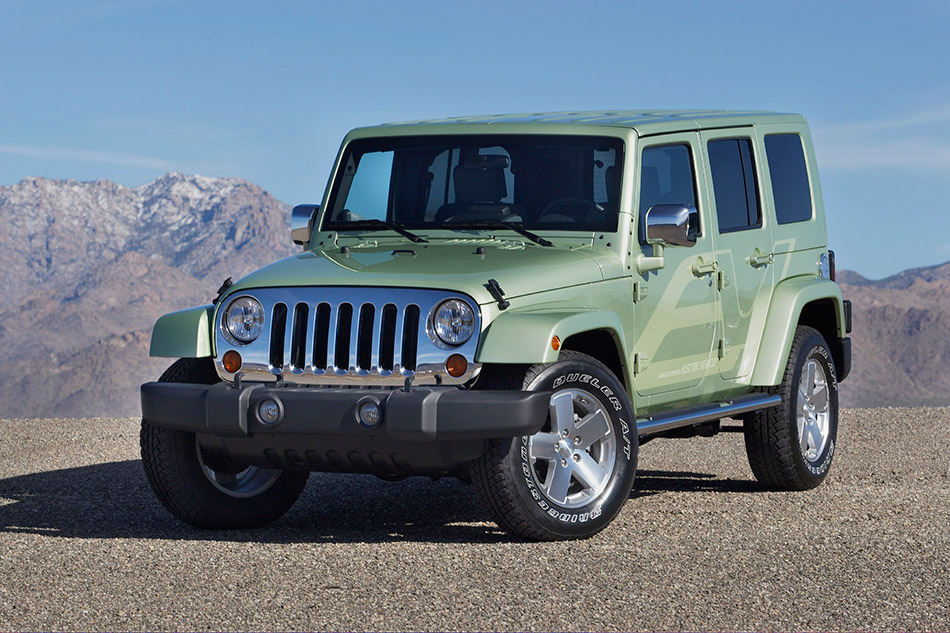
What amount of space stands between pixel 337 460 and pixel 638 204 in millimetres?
2332

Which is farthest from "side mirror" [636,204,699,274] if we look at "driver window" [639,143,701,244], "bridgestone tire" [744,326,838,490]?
"bridgestone tire" [744,326,838,490]

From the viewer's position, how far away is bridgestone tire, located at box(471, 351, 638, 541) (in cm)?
696

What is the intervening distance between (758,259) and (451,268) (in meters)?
2.82

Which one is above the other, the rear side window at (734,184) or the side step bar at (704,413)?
the rear side window at (734,184)

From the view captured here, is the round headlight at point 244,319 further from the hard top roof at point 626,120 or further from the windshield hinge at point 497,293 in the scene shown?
the hard top roof at point 626,120

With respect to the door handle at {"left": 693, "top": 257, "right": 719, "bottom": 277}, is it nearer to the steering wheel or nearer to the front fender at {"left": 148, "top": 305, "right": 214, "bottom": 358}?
the steering wheel

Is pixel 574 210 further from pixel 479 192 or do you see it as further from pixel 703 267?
pixel 703 267

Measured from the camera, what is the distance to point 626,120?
8.45 metres

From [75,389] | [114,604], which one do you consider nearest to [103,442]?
[114,604]

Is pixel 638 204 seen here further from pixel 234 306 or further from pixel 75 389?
pixel 75 389

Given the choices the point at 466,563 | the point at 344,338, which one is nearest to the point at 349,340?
the point at 344,338

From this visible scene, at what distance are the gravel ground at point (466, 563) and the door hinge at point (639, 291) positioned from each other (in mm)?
1284

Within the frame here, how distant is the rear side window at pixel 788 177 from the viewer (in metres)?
9.72

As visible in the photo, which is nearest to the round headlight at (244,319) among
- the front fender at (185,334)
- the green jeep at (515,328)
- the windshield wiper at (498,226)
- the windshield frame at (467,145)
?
the green jeep at (515,328)
